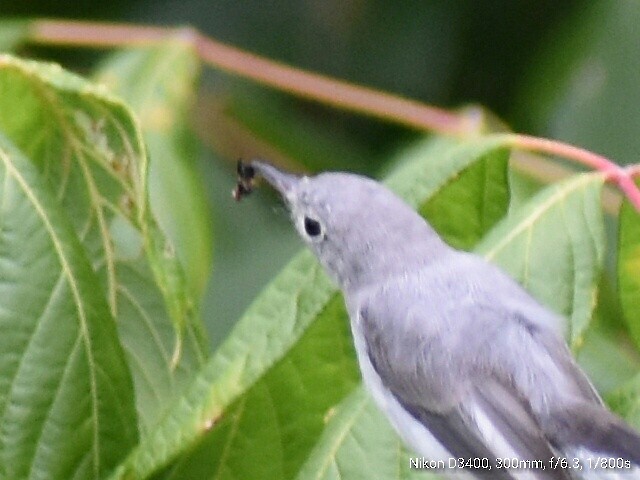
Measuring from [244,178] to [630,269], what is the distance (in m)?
0.52

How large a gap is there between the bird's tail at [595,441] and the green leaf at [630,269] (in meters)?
0.14

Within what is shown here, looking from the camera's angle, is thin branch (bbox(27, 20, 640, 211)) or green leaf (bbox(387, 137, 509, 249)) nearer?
green leaf (bbox(387, 137, 509, 249))

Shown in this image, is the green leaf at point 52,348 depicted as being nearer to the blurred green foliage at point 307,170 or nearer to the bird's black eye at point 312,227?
the blurred green foliage at point 307,170

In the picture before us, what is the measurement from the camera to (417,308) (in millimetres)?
1088

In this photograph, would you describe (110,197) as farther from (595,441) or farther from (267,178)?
(595,441)

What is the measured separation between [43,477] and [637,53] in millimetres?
1469

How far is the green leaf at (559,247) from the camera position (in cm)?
102

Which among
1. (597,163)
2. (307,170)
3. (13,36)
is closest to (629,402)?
(597,163)

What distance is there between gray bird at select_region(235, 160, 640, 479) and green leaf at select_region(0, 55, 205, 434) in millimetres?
191

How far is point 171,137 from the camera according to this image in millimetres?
1496


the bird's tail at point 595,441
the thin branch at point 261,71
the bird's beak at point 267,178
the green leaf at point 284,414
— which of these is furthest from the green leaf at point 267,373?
the thin branch at point 261,71

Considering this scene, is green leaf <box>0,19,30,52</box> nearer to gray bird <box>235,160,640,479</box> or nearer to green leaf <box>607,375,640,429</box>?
gray bird <box>235,160,640,479</box>

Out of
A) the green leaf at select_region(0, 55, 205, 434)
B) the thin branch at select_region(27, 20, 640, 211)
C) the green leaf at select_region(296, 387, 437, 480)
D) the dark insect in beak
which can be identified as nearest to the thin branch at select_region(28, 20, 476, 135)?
the thin branch at select_region(27, 20, 640, 211)

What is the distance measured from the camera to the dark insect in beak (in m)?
1.34
